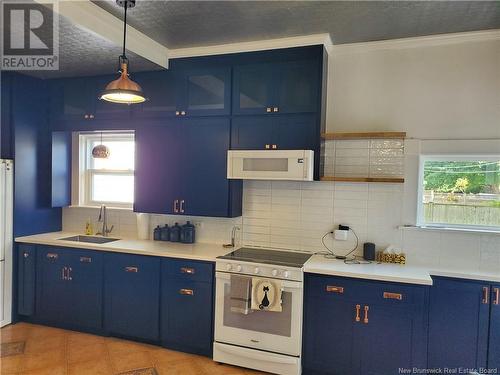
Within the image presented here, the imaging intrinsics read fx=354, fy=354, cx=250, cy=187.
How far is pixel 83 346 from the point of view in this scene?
3260mm

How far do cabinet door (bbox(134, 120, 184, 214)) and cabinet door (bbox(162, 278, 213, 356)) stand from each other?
0.80m

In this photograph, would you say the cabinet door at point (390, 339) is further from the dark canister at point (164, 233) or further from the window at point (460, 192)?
the dark canister at point (164, 233)

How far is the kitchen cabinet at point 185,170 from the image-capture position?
3342mm

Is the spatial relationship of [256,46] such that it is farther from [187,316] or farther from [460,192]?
[187,316]

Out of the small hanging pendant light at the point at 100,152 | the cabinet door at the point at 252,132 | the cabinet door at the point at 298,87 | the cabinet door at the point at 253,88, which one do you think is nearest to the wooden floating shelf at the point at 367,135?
the cabinet door at the point at 298,87

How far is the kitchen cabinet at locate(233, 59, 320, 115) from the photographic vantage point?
307cm

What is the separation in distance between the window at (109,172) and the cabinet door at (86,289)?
84 centimetres

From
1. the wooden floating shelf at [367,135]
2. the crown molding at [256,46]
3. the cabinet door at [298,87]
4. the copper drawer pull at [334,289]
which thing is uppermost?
the crown molding at [256,46]

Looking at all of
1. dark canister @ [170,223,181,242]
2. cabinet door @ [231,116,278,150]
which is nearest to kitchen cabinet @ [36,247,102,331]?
dark canister @ [170,223,181,242]

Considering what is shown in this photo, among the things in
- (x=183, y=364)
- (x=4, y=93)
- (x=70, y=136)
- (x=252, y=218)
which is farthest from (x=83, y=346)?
(x=4, y=93)

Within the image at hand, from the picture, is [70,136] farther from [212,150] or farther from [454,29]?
[454,29]

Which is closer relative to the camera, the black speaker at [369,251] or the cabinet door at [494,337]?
the cabinet door at [494,337]

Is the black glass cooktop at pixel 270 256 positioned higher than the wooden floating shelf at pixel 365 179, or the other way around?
the wooden floating shelf at pixel 365 179

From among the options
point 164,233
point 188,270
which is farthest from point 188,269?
point 164,233
